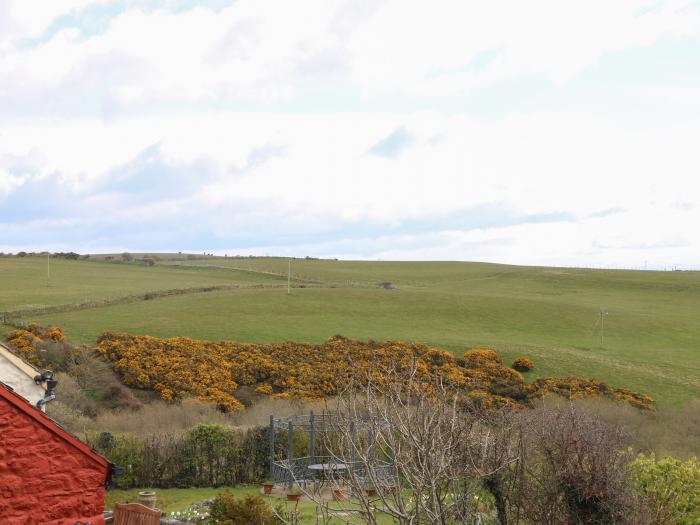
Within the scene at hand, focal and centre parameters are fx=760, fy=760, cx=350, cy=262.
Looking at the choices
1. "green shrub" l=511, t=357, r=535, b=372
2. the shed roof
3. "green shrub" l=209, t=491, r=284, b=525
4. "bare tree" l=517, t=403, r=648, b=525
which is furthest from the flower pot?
"green shrub" l=511, t=357, r=535, b=372

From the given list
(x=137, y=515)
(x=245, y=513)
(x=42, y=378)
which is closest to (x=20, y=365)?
(x=42, y=378)

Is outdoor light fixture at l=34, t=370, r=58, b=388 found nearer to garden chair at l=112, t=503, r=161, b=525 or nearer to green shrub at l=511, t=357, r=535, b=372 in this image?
garden chair at l=112, t=503, r=161, b=525

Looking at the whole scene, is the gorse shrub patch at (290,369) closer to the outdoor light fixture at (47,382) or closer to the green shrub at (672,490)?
the green shrub at (672,490)

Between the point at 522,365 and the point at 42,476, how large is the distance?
4216cm

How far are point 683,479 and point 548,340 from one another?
49.9m

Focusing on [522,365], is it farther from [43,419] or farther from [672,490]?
[43,419]

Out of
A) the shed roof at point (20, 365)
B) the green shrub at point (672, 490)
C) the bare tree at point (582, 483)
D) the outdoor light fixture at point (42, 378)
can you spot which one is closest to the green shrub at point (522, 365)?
the green shrub at point (672, 490)

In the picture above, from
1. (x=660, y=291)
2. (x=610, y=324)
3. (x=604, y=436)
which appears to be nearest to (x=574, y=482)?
(x=604, y=436)

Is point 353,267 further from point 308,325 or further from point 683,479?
point 683,479

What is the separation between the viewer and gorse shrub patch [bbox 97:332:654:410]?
43.7 metres

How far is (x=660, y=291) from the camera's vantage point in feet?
347

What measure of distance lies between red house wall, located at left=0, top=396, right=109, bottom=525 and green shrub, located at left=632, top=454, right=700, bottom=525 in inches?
463

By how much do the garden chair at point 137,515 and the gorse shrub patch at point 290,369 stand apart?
2324 centimetres

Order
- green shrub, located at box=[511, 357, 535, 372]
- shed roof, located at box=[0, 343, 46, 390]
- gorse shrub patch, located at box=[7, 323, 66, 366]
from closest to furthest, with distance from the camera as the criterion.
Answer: shed roof, located at box=[0, 343, 46, 390]
gorse shrub patch, located at box=[7, 323, 66, 366]
green shrub, located at box=[511, 357, 535, 372]
